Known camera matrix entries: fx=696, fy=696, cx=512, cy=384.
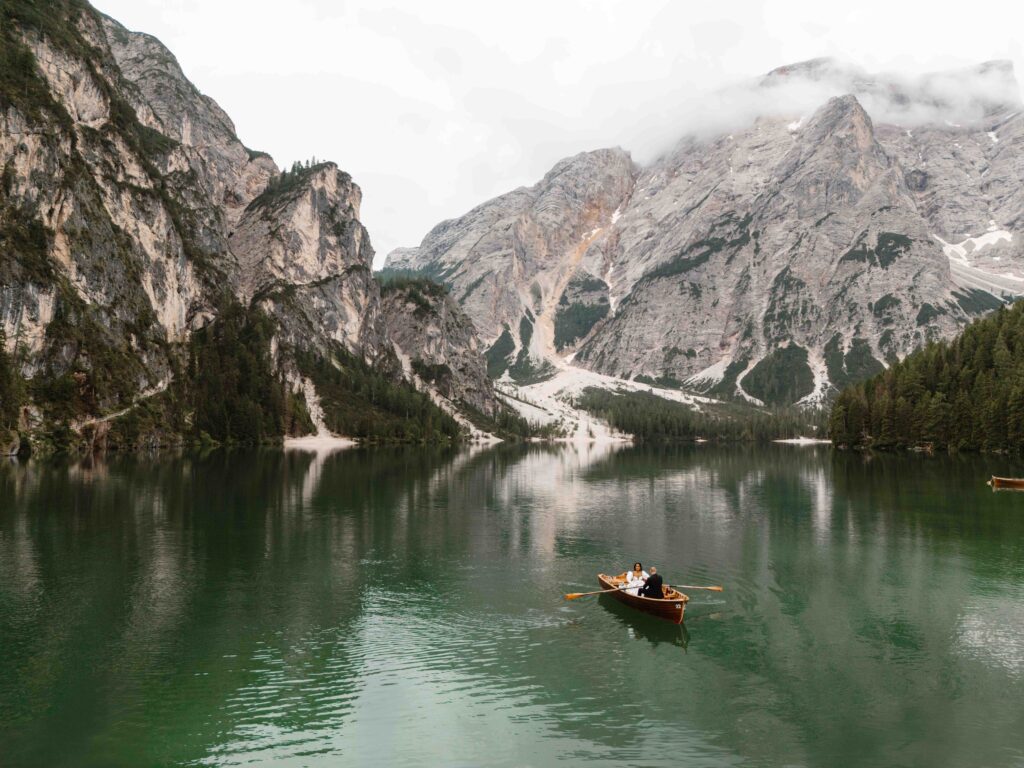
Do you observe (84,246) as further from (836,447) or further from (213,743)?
(836,447)

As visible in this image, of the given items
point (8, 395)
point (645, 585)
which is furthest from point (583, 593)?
point (8, 395)

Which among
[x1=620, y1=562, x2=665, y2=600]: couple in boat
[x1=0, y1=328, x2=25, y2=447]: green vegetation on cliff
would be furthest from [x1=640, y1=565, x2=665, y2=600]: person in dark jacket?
[x1=0, y1=328, x2=25, y2=447]: green vegetation on cliff

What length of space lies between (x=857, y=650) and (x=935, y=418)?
133970 millimetres

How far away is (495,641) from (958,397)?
464ft

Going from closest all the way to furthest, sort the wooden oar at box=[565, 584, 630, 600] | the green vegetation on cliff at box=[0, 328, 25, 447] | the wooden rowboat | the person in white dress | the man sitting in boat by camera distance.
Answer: the wooden rowboat
the man sitting in boat
the person in white dress
the wooden oar at box=[565, 584, 630, 600]
the green vegetation on cliff at box=[0, 328, 25, 447]

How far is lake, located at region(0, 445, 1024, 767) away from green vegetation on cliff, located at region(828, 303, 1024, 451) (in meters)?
80.1

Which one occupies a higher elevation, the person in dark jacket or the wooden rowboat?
the person in dark jacket

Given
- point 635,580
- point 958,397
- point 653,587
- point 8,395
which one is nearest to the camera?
point 653,587

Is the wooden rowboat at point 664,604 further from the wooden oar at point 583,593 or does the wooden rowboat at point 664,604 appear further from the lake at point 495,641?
the lake at point 495,641

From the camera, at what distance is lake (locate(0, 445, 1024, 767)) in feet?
65.6

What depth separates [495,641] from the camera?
29141mm

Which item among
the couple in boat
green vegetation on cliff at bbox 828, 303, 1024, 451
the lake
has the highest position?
green vegetation on cliff at bbox 828, 303, 1024, 451

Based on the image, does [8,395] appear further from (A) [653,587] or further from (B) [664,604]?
(B) [664,604]

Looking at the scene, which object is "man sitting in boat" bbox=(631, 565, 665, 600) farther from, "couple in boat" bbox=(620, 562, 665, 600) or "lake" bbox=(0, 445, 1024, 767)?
"lake" bbox=(0, 445, 1024, 767)
